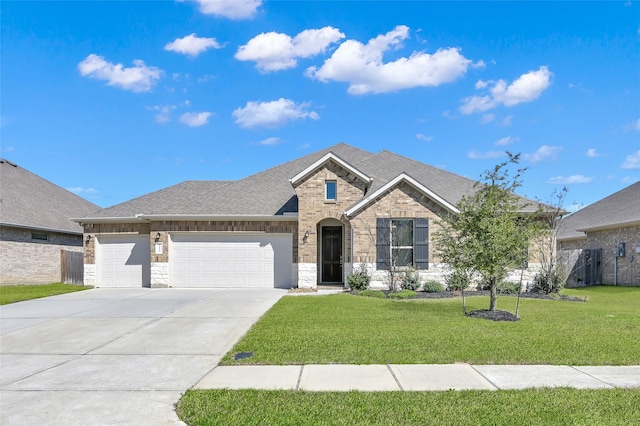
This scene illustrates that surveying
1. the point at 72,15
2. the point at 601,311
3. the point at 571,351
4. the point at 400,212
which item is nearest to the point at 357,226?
the point at 400,212

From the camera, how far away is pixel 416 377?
19.8 feet

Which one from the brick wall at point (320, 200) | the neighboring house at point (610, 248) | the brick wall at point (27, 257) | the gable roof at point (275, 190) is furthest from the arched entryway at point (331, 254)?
the brick wall at point (27, 257)

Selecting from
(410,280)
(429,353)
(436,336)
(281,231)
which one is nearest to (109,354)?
(429,353)

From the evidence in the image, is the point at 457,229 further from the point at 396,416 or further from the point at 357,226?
the point at 396,416

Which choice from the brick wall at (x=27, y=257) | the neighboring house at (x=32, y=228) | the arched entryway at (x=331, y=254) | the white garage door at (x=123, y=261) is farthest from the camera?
the neighboring house at (x=32, y=228)

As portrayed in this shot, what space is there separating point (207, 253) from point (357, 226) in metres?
6.81

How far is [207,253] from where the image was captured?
19469 mm

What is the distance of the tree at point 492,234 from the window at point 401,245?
16.6 ft

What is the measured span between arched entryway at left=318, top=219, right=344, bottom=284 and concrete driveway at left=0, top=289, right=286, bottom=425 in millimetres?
5727

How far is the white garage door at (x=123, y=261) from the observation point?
66.9 feet

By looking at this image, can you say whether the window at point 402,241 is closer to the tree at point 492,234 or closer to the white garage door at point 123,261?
the tree at point 492,234

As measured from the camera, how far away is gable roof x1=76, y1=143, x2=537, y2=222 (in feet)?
60.1

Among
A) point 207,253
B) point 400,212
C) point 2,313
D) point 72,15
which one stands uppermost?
point 72,15

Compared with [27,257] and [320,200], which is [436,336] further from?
[27,257]
